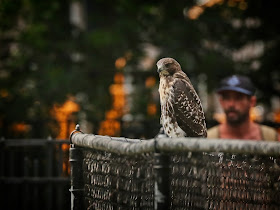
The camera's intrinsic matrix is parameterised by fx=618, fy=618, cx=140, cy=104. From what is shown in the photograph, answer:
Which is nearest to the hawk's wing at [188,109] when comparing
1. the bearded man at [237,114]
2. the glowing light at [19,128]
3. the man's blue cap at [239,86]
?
the bearded man at [237,114]

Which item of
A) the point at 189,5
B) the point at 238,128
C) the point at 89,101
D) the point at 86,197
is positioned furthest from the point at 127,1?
the point at 86,197

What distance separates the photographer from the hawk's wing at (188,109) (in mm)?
4895

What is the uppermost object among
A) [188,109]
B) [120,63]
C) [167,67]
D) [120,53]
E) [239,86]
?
[120,53]

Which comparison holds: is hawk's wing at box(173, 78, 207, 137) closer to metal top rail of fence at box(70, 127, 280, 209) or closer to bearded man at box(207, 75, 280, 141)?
bearded man at box(207, 75, 280, 141)

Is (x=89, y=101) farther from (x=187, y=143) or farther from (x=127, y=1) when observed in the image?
(x=187, y=143)

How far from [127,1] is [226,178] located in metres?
8.37

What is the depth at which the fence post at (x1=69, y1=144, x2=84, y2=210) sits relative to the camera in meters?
3.11

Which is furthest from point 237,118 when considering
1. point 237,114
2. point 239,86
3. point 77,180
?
point 77,180

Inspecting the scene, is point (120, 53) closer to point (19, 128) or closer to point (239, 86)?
point (19, 128)

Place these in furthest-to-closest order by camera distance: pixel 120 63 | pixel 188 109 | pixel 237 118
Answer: pixel 120 63 → pixel 237 118 → pixel 188 109

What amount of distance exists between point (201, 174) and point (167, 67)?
104 inches

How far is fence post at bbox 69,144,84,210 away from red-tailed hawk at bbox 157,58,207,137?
176 centimetres

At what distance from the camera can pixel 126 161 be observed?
2.62 metres

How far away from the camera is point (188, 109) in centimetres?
503
